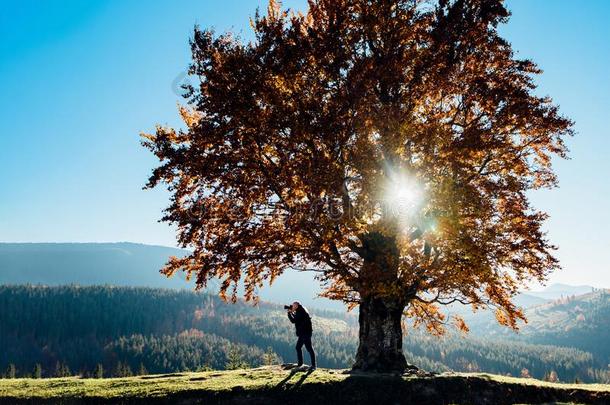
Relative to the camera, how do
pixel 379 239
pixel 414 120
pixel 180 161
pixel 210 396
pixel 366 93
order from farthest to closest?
pixel 379 239
pixel 414 120
pixel 366 93
pixel 180 161
pixel 210 396

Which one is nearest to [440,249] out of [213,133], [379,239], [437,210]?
[437,210]

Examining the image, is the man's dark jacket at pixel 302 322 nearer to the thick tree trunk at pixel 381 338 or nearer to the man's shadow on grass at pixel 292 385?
the man's shadow on grass at pixel 292 385

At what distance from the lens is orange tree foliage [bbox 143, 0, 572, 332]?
17.5 metres

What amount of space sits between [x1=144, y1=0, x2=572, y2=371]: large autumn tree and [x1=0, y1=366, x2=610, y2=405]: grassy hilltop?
135 inches

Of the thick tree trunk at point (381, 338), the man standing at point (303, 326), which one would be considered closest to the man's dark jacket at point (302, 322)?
the man standing at point (303, 326)

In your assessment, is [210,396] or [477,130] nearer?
[210,396]

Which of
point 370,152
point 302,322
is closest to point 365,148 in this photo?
point 370,152

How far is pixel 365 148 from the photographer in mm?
18562

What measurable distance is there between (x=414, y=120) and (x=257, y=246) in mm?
8894

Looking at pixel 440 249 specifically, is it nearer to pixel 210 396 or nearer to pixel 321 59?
pixel 321 59

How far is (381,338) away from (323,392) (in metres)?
5.76

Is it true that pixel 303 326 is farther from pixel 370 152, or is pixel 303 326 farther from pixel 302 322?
pixel 370 152

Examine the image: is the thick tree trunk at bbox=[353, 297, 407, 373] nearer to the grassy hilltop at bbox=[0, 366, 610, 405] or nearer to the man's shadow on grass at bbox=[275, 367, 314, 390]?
the grassy hilltop at bbox=[0, 366, 610, 405]

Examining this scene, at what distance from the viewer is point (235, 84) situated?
661 inches
